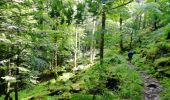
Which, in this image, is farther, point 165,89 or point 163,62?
point 163,62

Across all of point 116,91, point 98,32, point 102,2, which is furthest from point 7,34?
point 116,91

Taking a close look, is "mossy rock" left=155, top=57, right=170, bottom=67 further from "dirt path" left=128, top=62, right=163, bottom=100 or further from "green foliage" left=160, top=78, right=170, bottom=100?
"green foliage" left=160, top=78, right=170, bottom=100

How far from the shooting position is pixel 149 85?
45.2 feet

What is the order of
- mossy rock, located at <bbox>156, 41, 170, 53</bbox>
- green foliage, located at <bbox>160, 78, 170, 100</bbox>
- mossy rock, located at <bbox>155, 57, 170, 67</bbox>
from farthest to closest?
1. mossy rock, located at <bbox>156, 41, 170, 53</bbox>
2. mossy rock, located at <bbox>155, 57, 170, 67</bbox>
3. green foliage, located at <bbox>160, 78, 170, 100</bbox>

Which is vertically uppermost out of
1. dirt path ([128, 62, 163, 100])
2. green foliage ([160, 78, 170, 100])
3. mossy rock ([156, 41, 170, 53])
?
mossy rock ([156, 41, 170, 53])

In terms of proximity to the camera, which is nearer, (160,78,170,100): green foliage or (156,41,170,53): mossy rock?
(160,78,170,100): green foliage

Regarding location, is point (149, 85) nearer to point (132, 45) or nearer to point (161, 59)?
point (161, 59)

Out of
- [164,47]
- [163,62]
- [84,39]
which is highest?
[84,39]

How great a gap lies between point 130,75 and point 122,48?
1989cm

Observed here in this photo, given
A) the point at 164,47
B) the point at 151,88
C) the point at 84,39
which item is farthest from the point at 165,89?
the point at 164,47

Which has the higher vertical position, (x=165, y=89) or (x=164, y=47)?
(x=164, y=47)

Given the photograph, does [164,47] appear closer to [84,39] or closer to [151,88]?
[151,88]

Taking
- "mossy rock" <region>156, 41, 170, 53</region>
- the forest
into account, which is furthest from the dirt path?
"mossy rock" <region>156, 41, 170, 53</region>

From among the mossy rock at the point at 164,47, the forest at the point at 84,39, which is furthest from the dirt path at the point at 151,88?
the mossy rock at the point at 164,47
